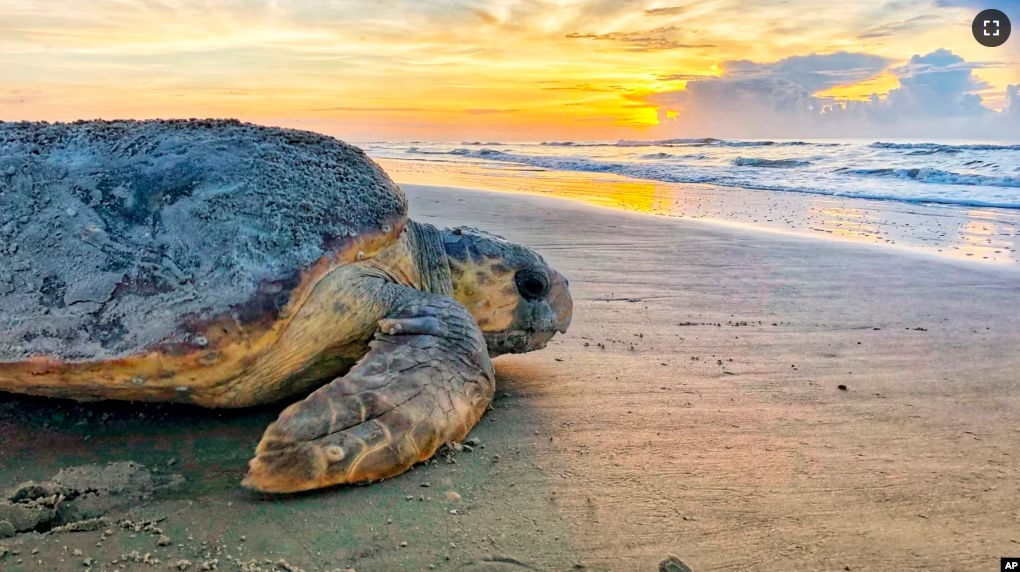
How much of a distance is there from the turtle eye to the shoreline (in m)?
5.21

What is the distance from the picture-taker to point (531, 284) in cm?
379

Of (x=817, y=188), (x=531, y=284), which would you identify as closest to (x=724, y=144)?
(x=817, y=188)

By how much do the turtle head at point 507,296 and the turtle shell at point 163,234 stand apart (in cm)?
53

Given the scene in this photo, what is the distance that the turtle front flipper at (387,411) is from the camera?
7.22ft

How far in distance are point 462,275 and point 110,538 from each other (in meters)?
2.14

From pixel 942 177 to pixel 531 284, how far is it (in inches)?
635

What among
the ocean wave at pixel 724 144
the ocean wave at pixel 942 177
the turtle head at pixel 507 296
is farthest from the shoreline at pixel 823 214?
the ocean wave at pixel 724 144

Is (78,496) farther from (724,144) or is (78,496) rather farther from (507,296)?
(724,144)

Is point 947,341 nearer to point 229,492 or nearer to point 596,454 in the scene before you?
point 596,454

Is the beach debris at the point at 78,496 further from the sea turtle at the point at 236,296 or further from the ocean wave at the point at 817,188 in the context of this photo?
the ocean wave at the point at 817,188

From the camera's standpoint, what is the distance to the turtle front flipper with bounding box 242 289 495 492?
2201mm

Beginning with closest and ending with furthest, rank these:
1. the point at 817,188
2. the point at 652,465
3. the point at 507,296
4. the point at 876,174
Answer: the point at 652,465, the point at 507,296, the point at 817,188, the point at 876,174

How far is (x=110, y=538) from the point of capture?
1.97 meters

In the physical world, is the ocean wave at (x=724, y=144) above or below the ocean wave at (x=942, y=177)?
above
